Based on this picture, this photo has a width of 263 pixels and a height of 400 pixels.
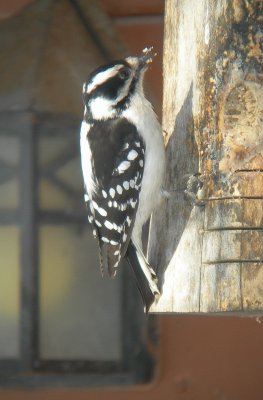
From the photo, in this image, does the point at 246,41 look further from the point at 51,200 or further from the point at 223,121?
the point at 51,200

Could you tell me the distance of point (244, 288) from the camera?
554 cm

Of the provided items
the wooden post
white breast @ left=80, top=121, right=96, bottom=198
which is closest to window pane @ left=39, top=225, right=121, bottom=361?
white breast @ left=80, top=121, right=96, bottom=198

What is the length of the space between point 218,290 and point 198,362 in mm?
2676

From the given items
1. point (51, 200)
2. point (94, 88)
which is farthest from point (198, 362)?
point (94, 88)

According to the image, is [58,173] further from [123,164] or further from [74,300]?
[123,164]

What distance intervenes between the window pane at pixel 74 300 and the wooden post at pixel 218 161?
165cm

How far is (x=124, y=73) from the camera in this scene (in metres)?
6.23

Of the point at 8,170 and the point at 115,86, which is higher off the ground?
the point at 115,86

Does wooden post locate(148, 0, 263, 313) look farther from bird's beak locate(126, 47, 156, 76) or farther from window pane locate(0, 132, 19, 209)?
window pane locate(0, 132, 19, 209)

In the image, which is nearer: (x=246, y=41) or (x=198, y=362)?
(x=246, y=41)

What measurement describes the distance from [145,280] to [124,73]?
783 mm

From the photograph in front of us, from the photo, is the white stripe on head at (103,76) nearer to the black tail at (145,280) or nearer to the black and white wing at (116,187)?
the black and white wing at (116,187)

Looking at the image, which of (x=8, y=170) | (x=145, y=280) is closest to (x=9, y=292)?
(x=8, y=170)

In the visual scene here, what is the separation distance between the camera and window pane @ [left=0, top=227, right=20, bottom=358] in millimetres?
7727
